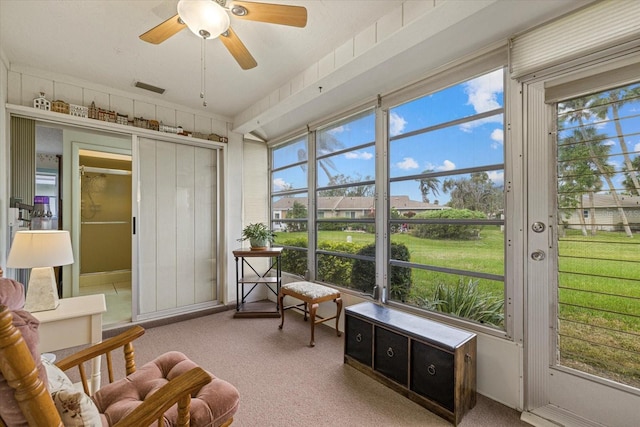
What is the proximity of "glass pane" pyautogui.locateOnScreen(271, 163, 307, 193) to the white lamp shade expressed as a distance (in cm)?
255

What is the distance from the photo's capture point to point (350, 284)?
320cm

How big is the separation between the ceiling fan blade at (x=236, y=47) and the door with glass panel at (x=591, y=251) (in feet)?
6.40

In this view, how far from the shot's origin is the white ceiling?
1849 mm

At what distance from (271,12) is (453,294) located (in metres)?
2.32

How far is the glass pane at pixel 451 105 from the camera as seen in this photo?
210cm

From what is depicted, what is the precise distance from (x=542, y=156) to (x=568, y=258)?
0.65m

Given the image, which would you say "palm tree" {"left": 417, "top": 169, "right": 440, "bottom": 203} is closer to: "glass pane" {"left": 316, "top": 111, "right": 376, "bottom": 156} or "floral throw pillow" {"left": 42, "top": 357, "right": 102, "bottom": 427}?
"glass pane" {"left": 316, "top": 111, "right": 376, "bottom": 156}

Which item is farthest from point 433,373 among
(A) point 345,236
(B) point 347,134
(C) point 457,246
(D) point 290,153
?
(D) point 290,153

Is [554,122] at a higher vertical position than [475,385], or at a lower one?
higher

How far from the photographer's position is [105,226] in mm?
4809

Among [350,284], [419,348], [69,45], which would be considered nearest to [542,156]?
[419,348]

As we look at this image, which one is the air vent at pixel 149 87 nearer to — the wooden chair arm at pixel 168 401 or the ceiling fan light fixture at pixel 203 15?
the ceiling fan light fixture at pixel 203 15

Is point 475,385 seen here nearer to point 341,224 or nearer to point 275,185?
point 341,224

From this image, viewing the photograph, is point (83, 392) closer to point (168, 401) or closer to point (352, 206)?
point (168, 401)
